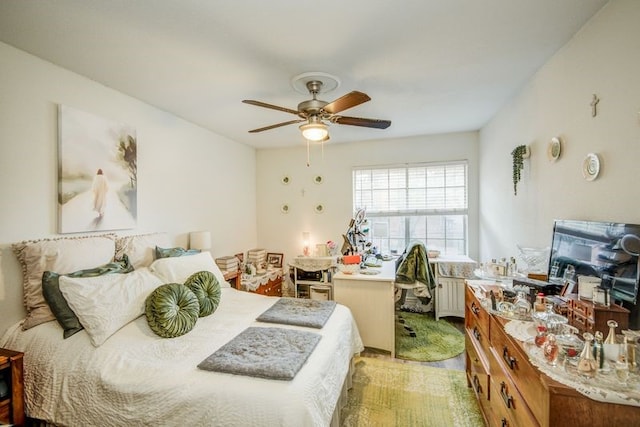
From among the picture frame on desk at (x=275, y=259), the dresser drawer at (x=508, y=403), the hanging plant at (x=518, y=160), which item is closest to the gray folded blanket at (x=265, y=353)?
the dresser drawer at (x=508, y=403)

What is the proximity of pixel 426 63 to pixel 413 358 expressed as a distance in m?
2.69

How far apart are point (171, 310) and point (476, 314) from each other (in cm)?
214

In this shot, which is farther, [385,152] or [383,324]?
A: [385,152]

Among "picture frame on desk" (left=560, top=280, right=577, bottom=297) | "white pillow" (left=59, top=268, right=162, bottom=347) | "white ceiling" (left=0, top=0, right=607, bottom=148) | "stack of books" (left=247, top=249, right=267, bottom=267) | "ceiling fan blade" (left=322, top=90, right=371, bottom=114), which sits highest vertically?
"white ceiling" (left=0, top=0, right=607, bottom=148)

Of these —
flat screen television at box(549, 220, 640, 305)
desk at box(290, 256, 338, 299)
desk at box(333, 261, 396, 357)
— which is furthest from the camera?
desk at box(290, 256, 338, 299)

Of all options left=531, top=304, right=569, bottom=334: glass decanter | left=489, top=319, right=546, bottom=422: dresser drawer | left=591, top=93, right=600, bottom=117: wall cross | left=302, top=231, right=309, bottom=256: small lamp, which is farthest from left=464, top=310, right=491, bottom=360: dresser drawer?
left=302, top=231, right=309, bottom=256: small lamp

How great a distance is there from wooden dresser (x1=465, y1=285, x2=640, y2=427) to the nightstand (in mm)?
2568

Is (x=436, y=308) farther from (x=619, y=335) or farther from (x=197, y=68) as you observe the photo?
(x=197, y=68)

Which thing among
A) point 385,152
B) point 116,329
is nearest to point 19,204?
point 116,329

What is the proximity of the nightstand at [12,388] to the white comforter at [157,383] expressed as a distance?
0.05 metres

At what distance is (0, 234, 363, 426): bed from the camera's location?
1293mm

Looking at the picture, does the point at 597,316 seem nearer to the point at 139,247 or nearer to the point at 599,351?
the point at 599,351

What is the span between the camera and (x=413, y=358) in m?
2.84

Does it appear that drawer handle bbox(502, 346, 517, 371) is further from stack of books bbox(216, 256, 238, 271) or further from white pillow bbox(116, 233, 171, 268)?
stack of books bbox(216, 256, 238, 271)
